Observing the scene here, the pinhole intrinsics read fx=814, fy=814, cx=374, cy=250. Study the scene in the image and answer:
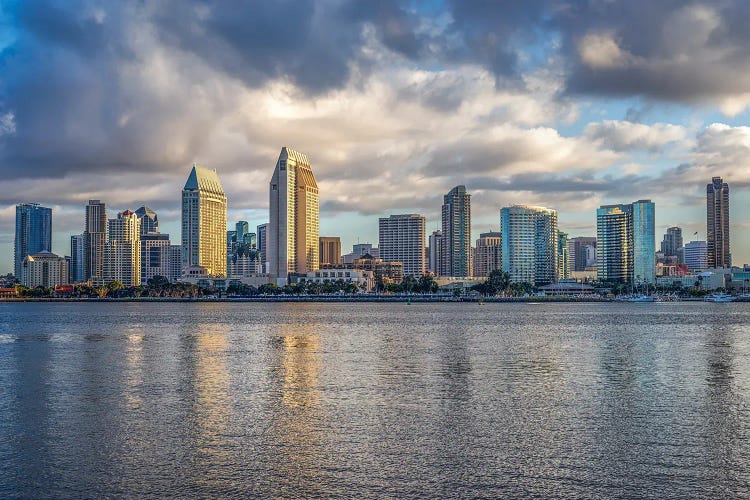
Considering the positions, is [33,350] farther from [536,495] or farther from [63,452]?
[536,495]

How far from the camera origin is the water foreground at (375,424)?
31.0 m

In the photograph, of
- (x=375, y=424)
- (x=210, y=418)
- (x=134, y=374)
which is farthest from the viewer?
(x=134, y=374)

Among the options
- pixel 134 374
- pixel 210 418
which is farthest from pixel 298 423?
pixel 134 374

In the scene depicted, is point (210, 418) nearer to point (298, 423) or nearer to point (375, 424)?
point (298, 423)

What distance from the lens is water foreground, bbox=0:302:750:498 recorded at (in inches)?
1222

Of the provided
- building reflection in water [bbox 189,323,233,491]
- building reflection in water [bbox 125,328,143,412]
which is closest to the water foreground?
building reflection in water [bbox 189,323,233,491]

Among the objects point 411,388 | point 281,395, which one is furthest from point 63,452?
point 411,388

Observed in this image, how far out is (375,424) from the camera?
41.2 meters

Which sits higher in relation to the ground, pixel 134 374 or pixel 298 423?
pixel 134 374

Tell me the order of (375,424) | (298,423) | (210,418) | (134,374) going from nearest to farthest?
(375,424) < (298,423) < (210,418) < (134,374)

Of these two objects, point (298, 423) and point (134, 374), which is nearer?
point (298, 423)

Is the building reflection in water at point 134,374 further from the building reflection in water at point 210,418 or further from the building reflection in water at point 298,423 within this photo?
the building reflection in water at point 298,423

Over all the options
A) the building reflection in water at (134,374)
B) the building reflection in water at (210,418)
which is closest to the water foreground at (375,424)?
the building reflection in water at (210,418)

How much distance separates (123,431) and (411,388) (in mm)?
20203
